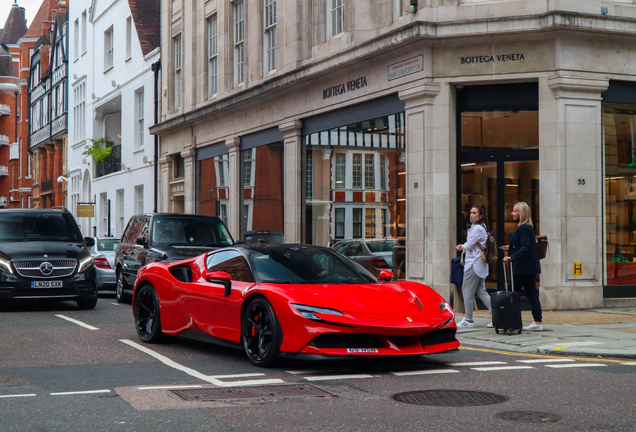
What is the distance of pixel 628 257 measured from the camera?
52.5 ft

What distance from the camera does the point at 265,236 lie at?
23.4 metres

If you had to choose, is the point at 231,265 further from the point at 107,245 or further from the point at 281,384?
the point at 107,245

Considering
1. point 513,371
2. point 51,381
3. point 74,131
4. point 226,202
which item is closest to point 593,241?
point 513,371

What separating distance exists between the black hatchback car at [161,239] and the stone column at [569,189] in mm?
6344

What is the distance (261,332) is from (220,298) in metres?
0.90

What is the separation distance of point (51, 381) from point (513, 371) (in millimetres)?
4496

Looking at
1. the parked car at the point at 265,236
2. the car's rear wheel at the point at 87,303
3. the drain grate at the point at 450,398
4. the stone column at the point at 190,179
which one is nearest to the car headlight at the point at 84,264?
the car's rear wheel at the point at 87,303

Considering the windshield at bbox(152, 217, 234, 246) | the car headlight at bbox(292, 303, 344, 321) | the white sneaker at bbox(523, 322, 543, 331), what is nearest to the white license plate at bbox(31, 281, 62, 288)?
the windshield at bbox(152, 217, 234, 246)

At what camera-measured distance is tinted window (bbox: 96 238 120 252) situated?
2050cm

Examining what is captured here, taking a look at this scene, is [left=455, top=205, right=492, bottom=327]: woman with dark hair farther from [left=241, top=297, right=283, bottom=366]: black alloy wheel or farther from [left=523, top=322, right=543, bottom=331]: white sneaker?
[left=241, top=297, right=283, bottom=366]: black alloy wheel

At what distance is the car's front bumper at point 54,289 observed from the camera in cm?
1452

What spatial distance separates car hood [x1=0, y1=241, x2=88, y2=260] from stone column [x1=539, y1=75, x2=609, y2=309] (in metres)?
8.99

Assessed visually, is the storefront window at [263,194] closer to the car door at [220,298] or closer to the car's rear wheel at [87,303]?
the car's rear wheel at [87,303]

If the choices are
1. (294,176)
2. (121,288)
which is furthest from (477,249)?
(294,176)
